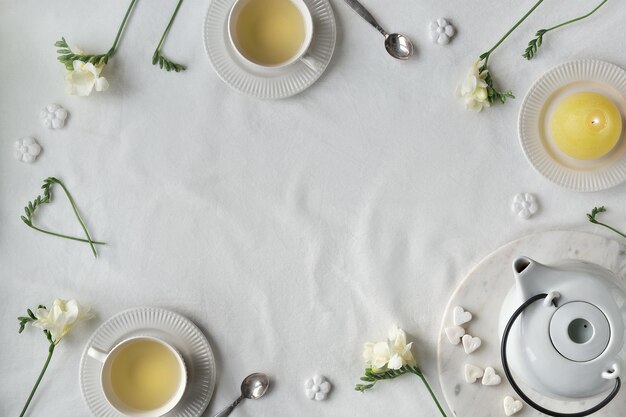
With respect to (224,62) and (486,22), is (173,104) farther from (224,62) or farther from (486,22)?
(486,22)

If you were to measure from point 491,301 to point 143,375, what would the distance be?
0.62 meters

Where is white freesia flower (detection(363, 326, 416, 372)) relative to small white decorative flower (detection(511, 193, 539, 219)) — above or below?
below

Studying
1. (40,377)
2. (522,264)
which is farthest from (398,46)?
(40,377)

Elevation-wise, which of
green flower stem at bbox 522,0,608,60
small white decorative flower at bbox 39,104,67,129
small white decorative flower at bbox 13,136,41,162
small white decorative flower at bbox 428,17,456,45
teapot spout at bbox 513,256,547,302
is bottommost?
small white decorative flower at bbox 13,136,41,162

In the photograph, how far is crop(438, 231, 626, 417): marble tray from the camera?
1.24 metres

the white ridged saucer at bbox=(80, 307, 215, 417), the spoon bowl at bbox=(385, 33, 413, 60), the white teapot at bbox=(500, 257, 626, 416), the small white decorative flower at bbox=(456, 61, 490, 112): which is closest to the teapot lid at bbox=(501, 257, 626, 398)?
the white teapot at bbox=(500, 257, 626, 416)

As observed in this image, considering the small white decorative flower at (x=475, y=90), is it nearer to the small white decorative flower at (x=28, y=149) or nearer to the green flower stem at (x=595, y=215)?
the green flower stem at (x=595, y=215)

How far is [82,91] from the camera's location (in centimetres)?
125

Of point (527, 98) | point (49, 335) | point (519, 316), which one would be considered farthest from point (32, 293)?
point (527, 98)

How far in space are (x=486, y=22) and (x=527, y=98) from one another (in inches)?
6.2

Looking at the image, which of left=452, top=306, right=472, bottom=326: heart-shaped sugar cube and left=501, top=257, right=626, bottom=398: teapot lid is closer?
left=501, top=257, right=626, bottom=398: teapot lid

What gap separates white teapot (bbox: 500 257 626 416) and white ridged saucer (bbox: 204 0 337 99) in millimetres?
490

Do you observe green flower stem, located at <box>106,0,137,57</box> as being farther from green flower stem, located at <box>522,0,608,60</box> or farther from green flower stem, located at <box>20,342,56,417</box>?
green flower stem, located at <box>522,0,608,60</box>

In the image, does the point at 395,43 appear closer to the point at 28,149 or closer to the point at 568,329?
the point at 568,329
